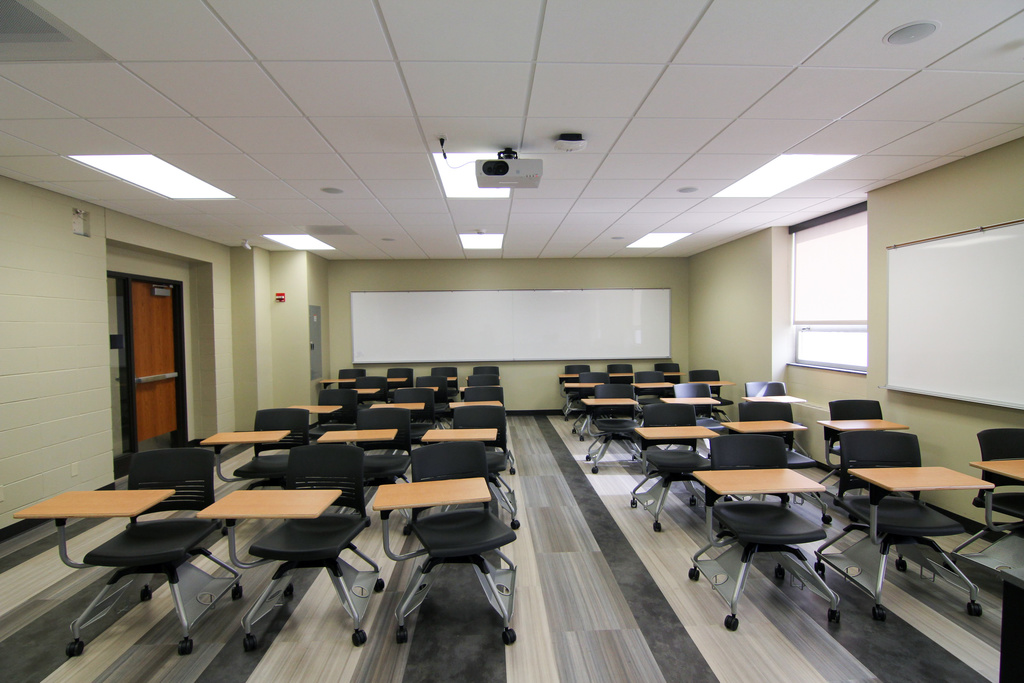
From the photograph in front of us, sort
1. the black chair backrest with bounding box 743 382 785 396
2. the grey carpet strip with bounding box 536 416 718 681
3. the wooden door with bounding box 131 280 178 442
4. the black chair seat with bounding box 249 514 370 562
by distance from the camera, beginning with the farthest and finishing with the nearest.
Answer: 1. the black chair backrest with bounding box 743 382 785 396
2. the wooden door with bounding box 131 280 178 442
3. the black chair seat with bounding box 249 514 370 562
4. the grey carpet strip with bounding box 536 416 718 681

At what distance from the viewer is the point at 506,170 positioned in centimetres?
319

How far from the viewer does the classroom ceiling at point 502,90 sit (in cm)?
190

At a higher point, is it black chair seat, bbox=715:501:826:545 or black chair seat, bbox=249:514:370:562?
black chair seat, bbox=715:501:826:545

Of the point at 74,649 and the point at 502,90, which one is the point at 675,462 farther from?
the point at 74,649

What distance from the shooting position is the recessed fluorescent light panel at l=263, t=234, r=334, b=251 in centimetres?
619

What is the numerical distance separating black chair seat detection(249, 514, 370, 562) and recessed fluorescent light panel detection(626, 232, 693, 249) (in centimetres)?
541

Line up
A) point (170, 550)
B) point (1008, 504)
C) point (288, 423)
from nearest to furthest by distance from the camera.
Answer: point (170, 550)
point (1008, 504)
point (288, 423)

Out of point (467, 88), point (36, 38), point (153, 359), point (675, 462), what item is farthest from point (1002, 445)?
point (153, 359)

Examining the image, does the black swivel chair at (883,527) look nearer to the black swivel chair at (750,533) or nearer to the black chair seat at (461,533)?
the black swivel chair at (750,533)

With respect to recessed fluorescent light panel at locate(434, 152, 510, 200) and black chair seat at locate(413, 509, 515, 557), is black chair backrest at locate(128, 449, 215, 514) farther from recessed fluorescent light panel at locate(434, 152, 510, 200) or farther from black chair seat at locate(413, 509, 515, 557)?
recessed fluorescent light panel at locate(434, 152, 510, 200)

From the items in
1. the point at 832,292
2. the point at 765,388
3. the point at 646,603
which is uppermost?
the point at 832,292

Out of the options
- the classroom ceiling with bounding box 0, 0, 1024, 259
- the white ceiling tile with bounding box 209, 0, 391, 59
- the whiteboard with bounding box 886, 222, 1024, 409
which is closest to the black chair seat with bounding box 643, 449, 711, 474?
the whiteboard with bounding box 886, 222, 1024, 409

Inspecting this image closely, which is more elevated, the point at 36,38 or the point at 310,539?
the point at 36,38

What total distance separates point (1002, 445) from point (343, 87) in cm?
501
